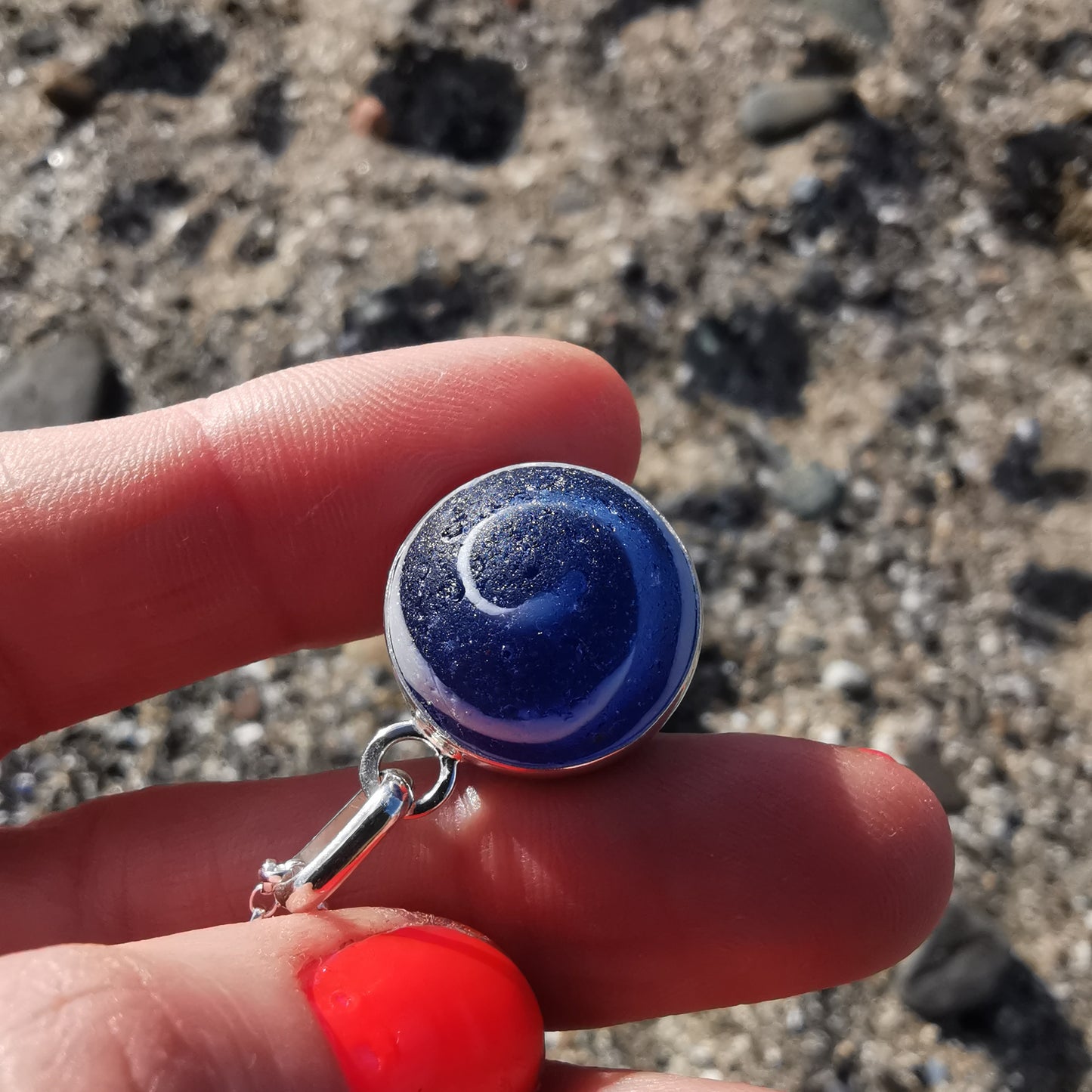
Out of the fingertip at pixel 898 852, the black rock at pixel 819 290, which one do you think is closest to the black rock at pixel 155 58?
the black rock at pixel 819 290

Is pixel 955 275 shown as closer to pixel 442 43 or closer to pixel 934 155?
pixel 934 155

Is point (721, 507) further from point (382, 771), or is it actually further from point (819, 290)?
point (382, 771)

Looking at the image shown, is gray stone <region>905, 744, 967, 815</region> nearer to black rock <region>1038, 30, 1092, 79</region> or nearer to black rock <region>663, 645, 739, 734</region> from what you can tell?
black rock <region>663, 645, 739, 734</region>

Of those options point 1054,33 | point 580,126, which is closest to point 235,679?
point 580,126

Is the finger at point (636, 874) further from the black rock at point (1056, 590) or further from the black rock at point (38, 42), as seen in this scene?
the black rock at point (38, 42)

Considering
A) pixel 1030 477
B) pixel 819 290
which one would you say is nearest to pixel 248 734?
pixel 819 290

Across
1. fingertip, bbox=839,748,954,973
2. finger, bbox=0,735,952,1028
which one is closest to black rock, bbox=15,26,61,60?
finger, bbox=0,735,952,1028
